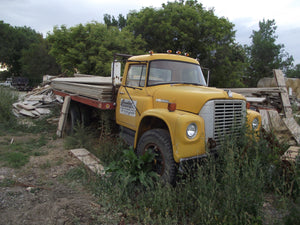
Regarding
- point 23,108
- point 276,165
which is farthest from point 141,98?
point 23,108

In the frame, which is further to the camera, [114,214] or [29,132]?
[29,132]

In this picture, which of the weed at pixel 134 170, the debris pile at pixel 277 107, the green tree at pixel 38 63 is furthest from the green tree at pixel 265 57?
the green tree at pixel 38 63

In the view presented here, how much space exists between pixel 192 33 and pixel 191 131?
46.3 ft

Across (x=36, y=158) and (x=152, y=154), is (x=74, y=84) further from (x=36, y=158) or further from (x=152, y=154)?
(x=152, y=154)

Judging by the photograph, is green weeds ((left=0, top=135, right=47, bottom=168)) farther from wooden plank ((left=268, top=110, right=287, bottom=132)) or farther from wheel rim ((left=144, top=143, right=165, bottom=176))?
wooden plank ((left=268, top=110, right=287, bottom=132))

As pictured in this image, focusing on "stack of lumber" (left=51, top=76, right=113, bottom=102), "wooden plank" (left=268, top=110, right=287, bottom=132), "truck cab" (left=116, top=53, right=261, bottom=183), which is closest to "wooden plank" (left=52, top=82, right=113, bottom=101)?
"stack of lumber" (left=51, top=76, right=113, bottom=102)

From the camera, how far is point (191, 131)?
3359mm

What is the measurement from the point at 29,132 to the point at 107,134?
4.05 metres

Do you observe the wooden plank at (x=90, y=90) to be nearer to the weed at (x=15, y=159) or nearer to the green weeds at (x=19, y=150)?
the green weeds at (x=19, y=150)

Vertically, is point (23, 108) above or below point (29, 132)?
above

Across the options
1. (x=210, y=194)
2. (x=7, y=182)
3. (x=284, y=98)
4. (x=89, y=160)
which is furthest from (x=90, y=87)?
(x=284, y=98)

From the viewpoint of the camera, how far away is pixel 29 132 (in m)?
7.88

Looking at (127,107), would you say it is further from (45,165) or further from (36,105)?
(36,105)

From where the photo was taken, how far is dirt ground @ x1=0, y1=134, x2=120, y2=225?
115 inches
